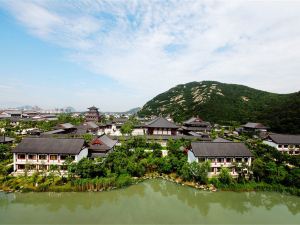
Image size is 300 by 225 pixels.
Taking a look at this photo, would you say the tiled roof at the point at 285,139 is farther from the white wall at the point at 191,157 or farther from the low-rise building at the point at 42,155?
the low-rise building at the point at 42,155

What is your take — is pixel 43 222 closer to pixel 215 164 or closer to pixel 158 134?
pixel 215 164

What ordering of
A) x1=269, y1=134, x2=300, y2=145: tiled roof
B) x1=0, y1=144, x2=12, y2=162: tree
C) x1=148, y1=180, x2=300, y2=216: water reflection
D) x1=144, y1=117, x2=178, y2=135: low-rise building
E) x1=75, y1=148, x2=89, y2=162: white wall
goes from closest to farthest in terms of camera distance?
x1=148, y1=180, x2=300, y2=216: water reflection < x1=75, y1=148, x2=89, y2=162: white wall < x1=0, y1=144, x2=12, y2=162: tree < x1=269, y1=134, x2=300, y2=145: tiled roof < x1=144, y1=117, x2=178, y2=135: low-rise building

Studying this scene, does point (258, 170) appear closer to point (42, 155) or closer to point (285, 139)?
point (285, 139)

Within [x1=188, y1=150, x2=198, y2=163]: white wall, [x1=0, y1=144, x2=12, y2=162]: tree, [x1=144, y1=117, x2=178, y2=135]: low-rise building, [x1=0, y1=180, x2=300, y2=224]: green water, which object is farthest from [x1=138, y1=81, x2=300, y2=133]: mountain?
[x1=0, y1=144, x2=12, y2=162]: tree

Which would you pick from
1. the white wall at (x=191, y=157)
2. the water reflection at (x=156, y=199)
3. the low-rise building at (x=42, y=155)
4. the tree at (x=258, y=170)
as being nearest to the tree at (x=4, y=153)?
the low-rise building at (x=42, y=155)

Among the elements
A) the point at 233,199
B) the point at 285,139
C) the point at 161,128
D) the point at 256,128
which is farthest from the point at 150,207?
the point at 256,128

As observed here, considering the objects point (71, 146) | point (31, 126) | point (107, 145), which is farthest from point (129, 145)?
point (31, 126)

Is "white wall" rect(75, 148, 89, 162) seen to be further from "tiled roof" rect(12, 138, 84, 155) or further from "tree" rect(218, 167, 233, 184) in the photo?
"tree" rect(218, 167, 233, 184)
